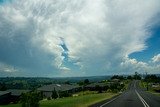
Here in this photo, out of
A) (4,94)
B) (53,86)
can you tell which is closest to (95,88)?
(53,86)

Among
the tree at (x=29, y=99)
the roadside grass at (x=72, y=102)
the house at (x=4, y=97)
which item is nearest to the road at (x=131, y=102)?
the roadside grass at (x=72, y=102)

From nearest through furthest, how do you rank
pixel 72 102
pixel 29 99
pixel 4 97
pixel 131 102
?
pixel 29 99 < pixel 131 102 < pixel 72 102 < pixel 4 97

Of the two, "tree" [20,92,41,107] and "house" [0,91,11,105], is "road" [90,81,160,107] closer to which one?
"tree" [20,92,41,107]

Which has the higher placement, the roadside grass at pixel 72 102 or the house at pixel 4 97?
the house at pixel 4 97

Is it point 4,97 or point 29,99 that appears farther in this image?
point 4,97

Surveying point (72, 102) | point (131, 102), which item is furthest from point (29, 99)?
point (131, 102)

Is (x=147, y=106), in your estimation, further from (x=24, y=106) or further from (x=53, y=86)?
(x=53, y=86)

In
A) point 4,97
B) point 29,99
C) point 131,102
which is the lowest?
point 131,102

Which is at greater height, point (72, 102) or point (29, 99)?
point (29, 99)

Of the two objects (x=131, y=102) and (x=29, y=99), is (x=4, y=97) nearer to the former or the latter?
(x=131, y=102)

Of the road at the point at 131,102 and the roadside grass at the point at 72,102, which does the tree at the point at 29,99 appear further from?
the road at the point at 131,102

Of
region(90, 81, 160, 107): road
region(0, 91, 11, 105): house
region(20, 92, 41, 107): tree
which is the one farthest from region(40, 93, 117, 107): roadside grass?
A: region(0, 91, 11, 105): house

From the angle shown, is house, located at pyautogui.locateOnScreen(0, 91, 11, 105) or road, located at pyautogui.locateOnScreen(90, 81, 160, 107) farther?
house, located at pyautogui.locateOnScreen(0, 91, 11, 105)
